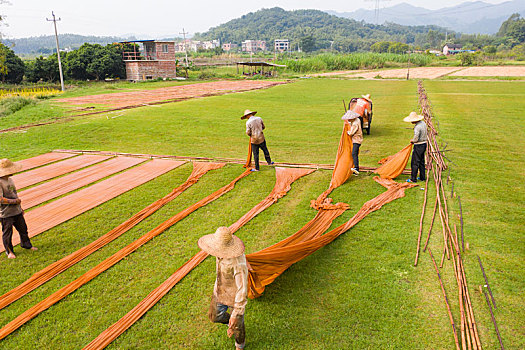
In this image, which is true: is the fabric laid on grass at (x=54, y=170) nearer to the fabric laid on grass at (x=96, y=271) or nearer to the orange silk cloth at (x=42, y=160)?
the orange silk cloth at (x=42, y=160)

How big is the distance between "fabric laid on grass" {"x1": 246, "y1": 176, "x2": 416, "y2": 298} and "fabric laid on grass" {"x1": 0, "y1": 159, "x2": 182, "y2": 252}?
5.12m

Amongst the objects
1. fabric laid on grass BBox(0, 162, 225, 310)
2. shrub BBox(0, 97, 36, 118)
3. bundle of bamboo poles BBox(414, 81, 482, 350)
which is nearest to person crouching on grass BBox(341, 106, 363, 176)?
bundle of bamboo poles BBox(414, 81, 482, 350)

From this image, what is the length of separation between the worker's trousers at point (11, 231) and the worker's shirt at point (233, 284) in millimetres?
4478

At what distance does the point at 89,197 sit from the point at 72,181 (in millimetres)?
1576

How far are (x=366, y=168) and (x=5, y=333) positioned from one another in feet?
30.5

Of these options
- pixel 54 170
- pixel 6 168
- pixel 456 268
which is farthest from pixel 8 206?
pixel 456 268

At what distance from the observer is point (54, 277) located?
5914 millimetres

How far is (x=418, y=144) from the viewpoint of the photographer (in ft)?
30.7

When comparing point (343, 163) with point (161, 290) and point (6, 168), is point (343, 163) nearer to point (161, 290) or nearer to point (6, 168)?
point (161, 290)

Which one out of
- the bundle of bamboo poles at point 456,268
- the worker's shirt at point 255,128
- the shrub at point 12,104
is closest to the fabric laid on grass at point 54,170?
the worker's shirt at point 255,128

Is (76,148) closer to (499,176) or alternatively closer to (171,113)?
(171,113)

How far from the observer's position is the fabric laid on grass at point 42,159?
38.6 feet

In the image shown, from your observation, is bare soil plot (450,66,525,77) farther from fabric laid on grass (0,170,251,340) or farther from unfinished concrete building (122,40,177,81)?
fabric laid on grass (0,170,251,340)

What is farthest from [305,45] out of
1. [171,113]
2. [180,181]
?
[180,181]
